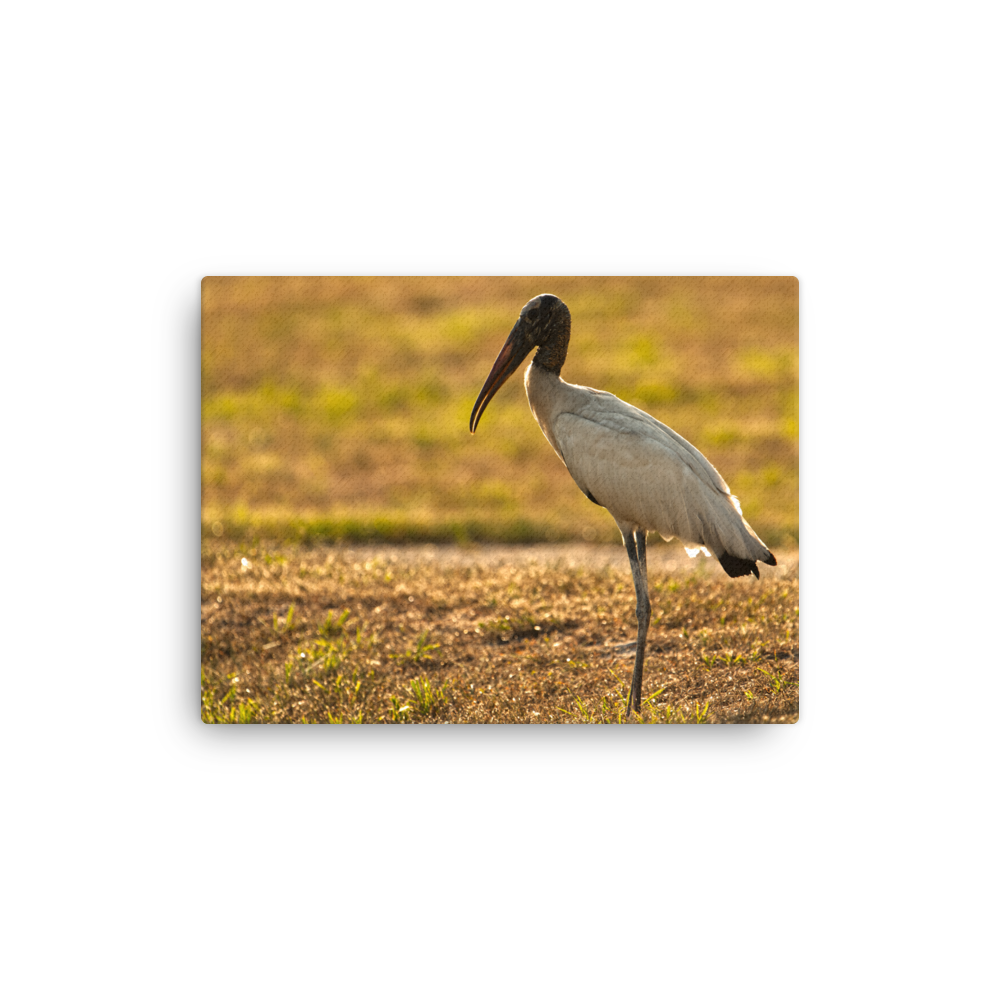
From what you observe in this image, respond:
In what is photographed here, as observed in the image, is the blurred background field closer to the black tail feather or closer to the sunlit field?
the sunlit field

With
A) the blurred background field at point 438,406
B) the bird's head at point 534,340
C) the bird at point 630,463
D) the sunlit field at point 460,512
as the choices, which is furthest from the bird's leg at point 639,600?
the blurred background field at point 438,406

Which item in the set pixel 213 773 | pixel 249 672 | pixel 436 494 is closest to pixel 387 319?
pixel 436 494

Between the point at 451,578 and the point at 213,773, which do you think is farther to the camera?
the point at 451,578

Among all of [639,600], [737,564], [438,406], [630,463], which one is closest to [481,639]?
[639,600]

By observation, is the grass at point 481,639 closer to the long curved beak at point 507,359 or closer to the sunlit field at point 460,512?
the sunlit field at point 460,512

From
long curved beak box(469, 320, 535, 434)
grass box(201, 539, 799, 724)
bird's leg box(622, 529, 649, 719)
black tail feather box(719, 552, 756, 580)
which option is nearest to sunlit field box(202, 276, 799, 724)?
grass box(201, 539, 799, 724)

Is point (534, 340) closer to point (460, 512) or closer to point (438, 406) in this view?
point (460, 512)

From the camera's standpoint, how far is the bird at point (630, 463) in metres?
5.79

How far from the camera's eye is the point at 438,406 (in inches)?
446

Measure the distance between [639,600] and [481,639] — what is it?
1.05m

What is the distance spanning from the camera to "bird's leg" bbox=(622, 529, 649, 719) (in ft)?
19.1
